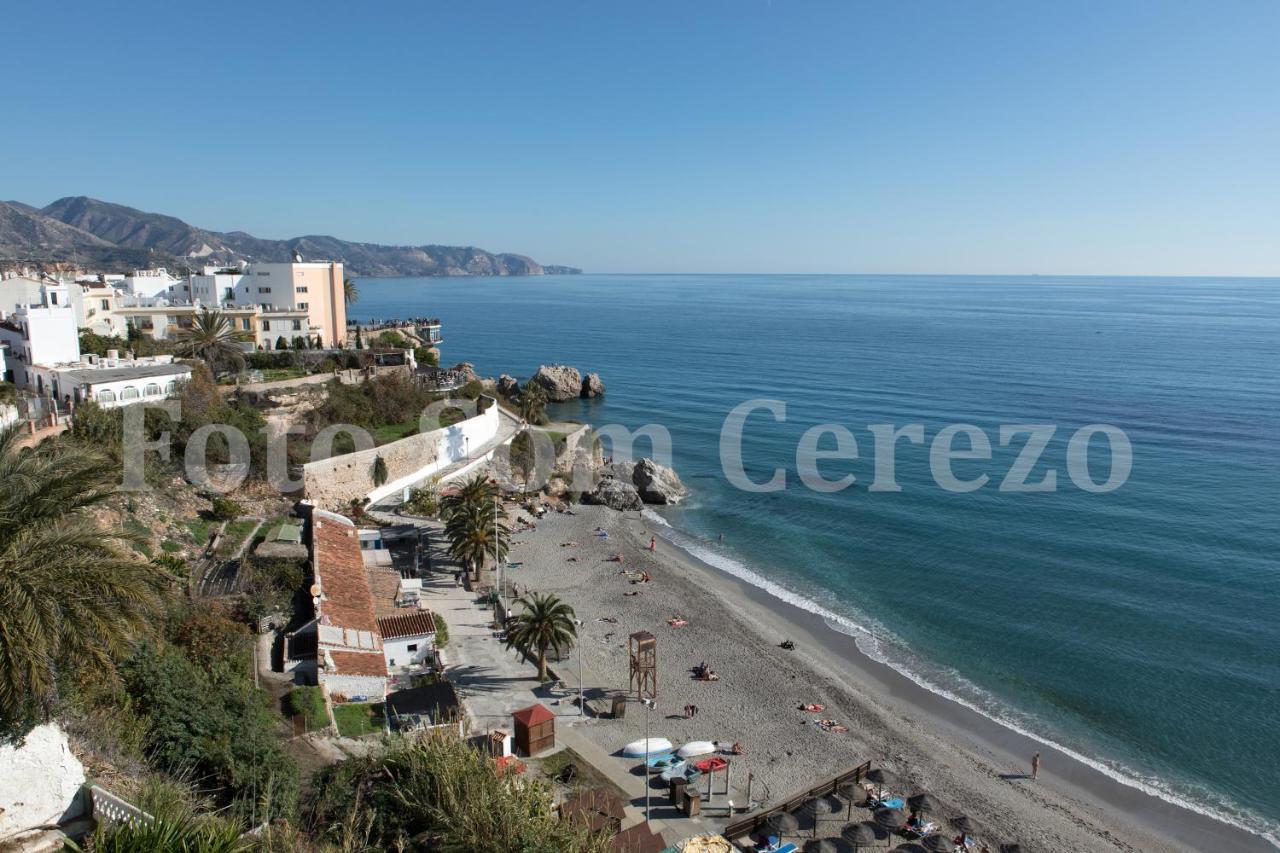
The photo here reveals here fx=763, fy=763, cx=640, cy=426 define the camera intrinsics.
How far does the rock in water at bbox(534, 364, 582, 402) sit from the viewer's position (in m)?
74.4

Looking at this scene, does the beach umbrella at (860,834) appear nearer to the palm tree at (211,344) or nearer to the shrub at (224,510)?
the shrub at (224,510)

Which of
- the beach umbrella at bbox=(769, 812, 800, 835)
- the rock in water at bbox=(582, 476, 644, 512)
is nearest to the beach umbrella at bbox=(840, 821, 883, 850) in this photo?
the beach umbrella at bbox=(769, 812, 800, 835)

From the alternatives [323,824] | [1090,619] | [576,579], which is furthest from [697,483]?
[323,824]

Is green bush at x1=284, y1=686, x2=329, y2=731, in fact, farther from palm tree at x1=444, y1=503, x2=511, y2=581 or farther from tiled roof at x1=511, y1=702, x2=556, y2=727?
palm tree at x1=444, y1=503, x2=511, y2=581

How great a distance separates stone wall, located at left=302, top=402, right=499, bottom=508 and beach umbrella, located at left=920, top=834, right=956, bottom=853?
26695mm

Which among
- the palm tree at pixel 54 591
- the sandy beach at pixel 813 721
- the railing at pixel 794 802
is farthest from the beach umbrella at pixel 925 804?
the palm tree at pixel 54 591

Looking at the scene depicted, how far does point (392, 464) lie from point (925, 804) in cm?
2791

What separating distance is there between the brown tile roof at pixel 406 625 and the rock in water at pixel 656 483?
23.1 m

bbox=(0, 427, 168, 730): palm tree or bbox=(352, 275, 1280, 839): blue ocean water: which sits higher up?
bbox=(0, 427, 168, 730): palm tree

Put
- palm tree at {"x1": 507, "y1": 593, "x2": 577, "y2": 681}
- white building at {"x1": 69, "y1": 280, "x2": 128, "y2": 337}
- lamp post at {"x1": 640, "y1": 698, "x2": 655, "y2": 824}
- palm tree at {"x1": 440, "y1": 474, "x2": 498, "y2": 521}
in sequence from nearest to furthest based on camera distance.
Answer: lamp post at {"x1": 640, "y1": 698, "x2": 655, "y2": 824} → palm tree at {"x1": 507, "y1": 593, "x2": 577, "y2": 681} → palm tree at {"x1": 440, "y1": 474, "x2": 498, "y2": 521} → white building at {"x1": 69, "y1": 280, "x2": 128, "y2": 337}

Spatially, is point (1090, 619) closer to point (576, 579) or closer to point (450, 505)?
point (576, 579)

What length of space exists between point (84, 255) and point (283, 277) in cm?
13949

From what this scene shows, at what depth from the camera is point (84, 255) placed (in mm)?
156500

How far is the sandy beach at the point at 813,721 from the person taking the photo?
1944 cm
